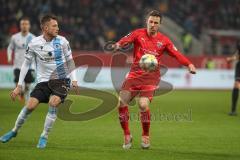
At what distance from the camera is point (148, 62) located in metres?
10.0

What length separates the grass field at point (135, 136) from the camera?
9391mm

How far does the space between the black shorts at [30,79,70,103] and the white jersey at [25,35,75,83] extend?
0.35 feet

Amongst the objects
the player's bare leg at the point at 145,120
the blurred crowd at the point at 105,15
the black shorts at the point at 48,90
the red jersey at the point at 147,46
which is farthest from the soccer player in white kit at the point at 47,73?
the blurred crowd at the point at 105,15

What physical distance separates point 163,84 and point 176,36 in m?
6.51

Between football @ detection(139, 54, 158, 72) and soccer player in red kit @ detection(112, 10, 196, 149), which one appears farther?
soccer player in red kit @ detection(112, 10, 196, 149)

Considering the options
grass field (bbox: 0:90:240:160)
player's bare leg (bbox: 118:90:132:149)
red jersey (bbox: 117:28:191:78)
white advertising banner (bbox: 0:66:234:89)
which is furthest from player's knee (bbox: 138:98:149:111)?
white advertising banner (bbox: 0:66:234:89)

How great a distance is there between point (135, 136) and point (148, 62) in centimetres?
247

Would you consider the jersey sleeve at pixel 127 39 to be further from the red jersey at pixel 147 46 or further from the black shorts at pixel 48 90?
the black shorts at pixel 48 90

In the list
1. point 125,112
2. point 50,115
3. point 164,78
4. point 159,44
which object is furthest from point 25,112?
point 164,78

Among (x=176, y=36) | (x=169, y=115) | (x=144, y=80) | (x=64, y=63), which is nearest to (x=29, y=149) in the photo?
(x=64, y=63)

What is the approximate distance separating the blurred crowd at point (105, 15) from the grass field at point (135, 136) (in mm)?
10062

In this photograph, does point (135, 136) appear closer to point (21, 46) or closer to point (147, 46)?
point (147, 46)

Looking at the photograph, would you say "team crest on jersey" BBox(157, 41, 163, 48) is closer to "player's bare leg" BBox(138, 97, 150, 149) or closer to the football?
the football

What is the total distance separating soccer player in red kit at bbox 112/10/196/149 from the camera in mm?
10211
